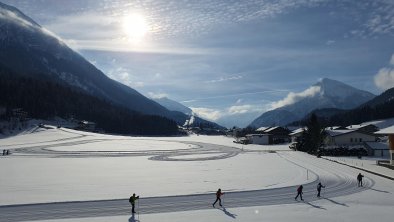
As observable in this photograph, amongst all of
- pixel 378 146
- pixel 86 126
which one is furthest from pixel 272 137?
pixel 86 126

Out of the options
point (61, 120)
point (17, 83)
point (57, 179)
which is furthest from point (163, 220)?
point (17, 83)

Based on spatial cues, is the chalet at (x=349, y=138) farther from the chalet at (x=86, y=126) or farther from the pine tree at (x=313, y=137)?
the chalet at (x=86, y=126)

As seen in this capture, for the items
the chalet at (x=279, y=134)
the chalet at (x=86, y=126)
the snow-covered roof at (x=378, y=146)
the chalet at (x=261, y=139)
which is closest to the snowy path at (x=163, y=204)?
the snow-covered roof at (x=378, y=146)

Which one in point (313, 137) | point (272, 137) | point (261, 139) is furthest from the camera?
point (272, 137)

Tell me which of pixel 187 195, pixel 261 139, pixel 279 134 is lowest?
pixel 187 195

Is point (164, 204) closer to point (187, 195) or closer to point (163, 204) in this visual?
point (163, 204)

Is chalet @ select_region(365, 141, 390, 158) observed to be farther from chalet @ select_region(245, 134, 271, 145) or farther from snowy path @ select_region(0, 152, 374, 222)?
chalet @ select_region(245, 134, 271, 145)

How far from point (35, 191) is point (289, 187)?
23772 millimetres

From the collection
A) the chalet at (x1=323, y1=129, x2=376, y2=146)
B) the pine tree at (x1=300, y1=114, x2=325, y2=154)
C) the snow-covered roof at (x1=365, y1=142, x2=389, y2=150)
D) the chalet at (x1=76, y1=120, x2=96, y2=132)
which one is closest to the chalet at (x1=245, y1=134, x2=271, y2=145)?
the chalet at (x1=323, y1=129, x2=376, y2=146)

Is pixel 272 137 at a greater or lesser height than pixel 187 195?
greater

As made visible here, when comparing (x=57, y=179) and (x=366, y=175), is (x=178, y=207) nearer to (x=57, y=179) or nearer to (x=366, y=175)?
(x=57, y=179)

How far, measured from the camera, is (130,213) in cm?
2831

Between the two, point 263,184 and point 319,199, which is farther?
point 263,184

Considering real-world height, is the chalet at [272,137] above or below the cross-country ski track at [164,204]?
above
